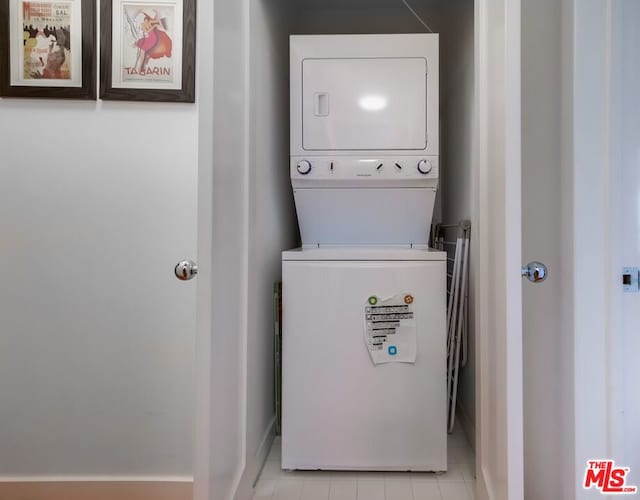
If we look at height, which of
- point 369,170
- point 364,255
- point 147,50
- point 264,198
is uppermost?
point 147,50

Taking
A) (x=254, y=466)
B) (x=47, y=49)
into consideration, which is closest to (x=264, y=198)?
(x=47, y=49)

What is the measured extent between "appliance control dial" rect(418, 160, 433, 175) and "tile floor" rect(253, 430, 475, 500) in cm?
128

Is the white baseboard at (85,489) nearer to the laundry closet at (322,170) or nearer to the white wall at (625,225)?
the laundry closet at (322,170)

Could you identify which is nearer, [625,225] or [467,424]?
[625,225]

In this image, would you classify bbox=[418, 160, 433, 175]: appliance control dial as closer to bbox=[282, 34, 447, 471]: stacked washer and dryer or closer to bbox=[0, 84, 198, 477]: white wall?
bbox=[282, 34, 447, 471]: stacked washer and dryer

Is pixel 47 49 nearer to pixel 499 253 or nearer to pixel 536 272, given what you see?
pixel 499 253

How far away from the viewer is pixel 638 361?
121cm

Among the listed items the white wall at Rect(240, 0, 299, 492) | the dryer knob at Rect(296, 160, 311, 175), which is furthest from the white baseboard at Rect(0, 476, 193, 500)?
the dryer knob at Rect(296, 160, 311, 175)

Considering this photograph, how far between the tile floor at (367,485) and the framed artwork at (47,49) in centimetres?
169

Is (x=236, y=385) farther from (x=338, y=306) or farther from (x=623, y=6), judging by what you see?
(x=623, y=6)

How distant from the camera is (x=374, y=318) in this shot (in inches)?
61.7

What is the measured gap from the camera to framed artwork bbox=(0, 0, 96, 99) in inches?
58.2

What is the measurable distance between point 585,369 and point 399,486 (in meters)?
0.84

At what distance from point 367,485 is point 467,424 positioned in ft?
2.03
